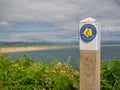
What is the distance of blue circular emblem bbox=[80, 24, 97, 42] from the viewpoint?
585cm

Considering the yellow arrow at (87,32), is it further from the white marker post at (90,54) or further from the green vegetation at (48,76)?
the green vegetation at (48,76)

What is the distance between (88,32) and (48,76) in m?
1.53

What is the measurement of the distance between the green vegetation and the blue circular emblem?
1.22 m

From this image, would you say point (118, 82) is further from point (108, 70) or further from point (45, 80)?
point (45, 80)

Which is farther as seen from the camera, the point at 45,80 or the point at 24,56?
the point at 24,56

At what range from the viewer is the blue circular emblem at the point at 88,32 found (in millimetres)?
5852

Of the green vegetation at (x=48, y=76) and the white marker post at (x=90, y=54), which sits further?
the green vegetation at (x=48, y=76)

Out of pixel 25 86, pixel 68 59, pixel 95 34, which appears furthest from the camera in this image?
pixel 68 59

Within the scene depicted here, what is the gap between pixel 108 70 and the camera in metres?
7.02

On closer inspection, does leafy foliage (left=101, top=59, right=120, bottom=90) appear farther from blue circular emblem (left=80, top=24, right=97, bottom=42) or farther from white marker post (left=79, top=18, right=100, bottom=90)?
blue circular emblem (left=80, top=24, right=97, bottom=42)

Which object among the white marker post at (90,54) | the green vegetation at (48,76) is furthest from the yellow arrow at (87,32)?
the green vegetation at (48,76)

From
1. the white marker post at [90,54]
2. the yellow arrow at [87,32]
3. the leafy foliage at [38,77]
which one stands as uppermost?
the yellow arrow at [87,32]

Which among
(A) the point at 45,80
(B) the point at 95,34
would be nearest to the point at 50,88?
A: (A) the point at 45,80

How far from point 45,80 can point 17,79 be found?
60 cm
